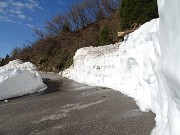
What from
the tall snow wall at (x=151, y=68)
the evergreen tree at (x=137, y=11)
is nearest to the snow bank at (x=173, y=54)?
the tall snow wall at (x=151, y=68)

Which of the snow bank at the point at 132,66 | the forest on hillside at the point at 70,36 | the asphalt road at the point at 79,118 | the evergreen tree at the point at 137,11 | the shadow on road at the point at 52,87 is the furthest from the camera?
the forest on hillside at the point at 70,36

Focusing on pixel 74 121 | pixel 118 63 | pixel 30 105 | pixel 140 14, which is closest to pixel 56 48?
pixel 140 14

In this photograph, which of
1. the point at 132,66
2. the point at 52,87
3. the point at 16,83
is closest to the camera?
the point at 132,66

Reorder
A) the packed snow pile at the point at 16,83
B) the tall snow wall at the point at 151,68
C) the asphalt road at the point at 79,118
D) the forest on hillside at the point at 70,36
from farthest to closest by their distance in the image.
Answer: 1. the forest on hillside at the point at 70,36
2. the packed snow pile at the point at 16,83
3. the asphalt road at the point at 79,118
4. the tall snow wall at the point at 151,68

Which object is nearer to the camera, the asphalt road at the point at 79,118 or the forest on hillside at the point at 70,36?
the asphalt road at the point at 79,118

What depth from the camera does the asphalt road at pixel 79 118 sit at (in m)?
6.44

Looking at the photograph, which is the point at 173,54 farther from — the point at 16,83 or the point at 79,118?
the point at 16,83

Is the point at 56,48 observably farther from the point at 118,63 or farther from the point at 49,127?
the point at 49,127

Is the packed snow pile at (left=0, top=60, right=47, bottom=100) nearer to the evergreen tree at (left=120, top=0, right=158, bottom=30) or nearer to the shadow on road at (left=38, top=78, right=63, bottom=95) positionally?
the shadow on road at (left=38, top=78, right=63, bottom=95)

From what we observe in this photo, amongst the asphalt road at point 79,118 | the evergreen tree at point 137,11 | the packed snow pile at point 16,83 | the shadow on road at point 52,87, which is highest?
the evergreen tree at point 137,11

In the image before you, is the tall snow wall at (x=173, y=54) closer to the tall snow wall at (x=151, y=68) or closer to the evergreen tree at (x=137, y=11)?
the tall snow wall at (x=151, y=68)

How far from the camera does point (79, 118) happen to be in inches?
300

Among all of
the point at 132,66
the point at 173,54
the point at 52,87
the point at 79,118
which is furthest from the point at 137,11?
the point at 173,54

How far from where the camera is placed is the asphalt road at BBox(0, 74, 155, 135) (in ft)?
21.1
